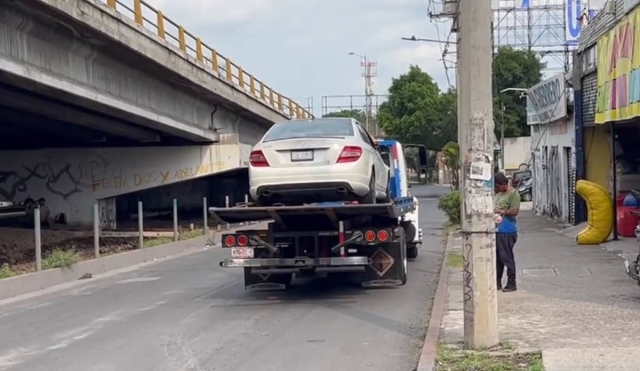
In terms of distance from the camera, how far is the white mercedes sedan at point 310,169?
13703 mm

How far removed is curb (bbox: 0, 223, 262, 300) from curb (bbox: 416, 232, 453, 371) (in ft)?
11.4

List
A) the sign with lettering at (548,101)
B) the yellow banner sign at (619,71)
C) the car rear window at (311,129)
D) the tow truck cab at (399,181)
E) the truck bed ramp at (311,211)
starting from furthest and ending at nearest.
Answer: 1. the sign with lettering at (548,101)
2. the tow truck cab at (399,181)
3. the yellow banner sign at (619,71)
4. the car rear window at (311,129)
5. the truck bed ramp at (311,211)

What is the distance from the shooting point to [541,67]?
73.1 m

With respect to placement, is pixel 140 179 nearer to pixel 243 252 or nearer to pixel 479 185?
pixel 243 252

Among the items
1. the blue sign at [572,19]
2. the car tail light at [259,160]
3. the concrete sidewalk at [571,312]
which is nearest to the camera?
the concrete sidewalk at [571,312]

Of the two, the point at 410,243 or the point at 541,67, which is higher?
the point at 541,67

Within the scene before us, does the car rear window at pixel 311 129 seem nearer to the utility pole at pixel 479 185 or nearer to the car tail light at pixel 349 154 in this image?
the car tail light at pixel 349 154

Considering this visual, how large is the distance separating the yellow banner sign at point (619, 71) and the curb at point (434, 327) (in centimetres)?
437

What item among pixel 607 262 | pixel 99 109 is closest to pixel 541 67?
pixel 99 109

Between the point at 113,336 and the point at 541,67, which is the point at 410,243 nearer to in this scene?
the point at 113,336

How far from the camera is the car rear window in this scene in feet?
46.5

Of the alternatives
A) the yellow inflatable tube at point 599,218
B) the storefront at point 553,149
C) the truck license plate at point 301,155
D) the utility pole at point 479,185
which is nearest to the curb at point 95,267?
the truck license plate at point 301,155

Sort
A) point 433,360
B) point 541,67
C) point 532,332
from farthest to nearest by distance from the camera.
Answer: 1. point 541,67
2. point 532,332
3. point 433,360

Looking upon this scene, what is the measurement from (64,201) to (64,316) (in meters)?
22.5
